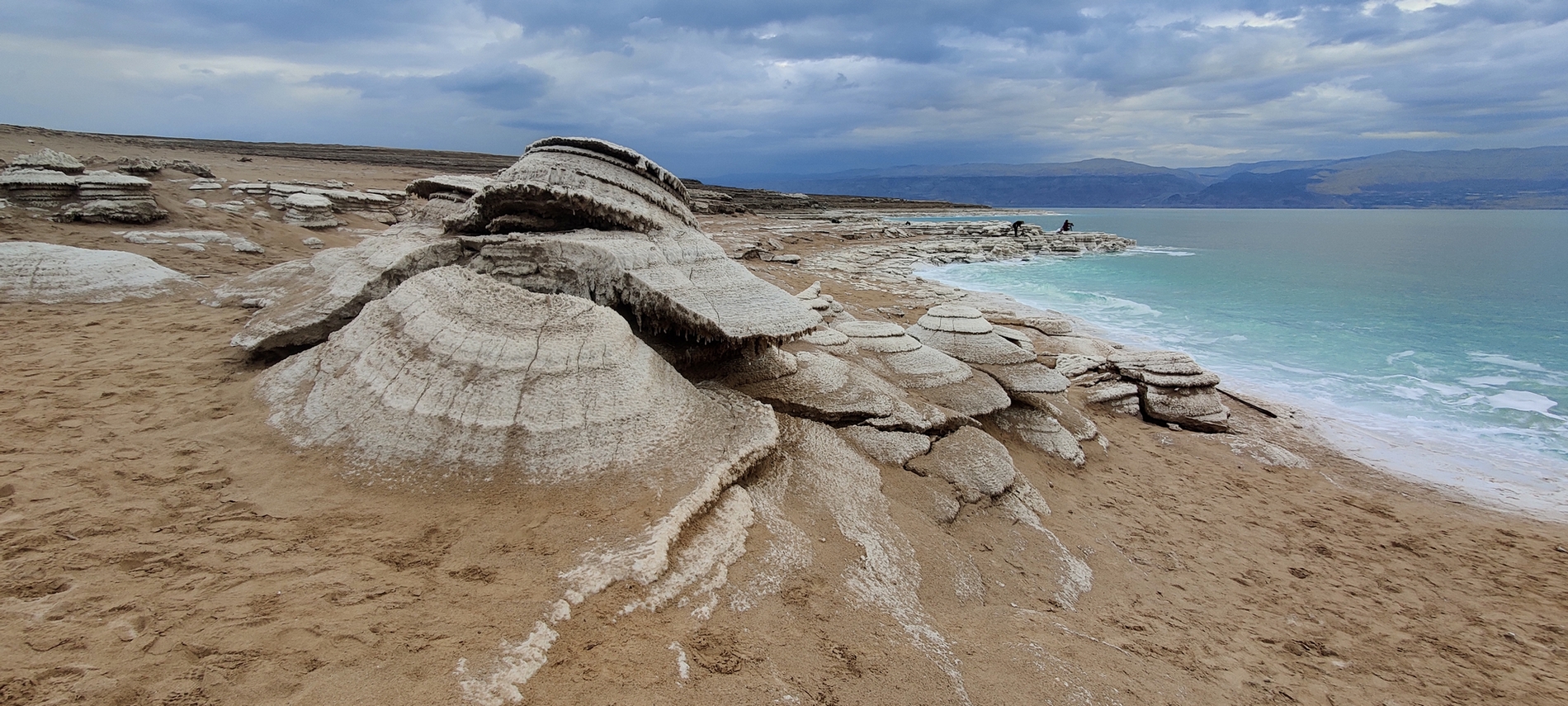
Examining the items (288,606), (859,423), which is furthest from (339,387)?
(859,423)

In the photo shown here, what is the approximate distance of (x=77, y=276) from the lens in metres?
6.83

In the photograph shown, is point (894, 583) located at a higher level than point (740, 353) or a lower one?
lower

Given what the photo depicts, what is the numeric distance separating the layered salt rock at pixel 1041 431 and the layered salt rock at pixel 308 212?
632 inches

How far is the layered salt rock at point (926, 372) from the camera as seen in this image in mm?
6227

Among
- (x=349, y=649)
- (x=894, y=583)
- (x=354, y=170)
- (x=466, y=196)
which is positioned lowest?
(x=894, y=583)

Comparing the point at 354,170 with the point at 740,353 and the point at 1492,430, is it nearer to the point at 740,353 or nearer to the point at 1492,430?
the point at 740,353

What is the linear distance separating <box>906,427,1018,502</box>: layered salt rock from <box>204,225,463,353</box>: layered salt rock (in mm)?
4606

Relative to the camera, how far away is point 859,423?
530cm

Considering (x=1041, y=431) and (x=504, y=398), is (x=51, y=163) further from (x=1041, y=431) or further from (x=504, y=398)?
(x=1041, y=431)

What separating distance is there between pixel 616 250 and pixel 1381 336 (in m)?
17.6

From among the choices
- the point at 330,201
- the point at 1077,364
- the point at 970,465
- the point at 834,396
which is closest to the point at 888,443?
the point at 834,396

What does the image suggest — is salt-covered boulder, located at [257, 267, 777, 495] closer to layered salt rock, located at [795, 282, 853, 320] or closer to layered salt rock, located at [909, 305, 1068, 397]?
layered salt rock, located at [909, 305, 1068, 397]

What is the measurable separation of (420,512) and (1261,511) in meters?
7.46

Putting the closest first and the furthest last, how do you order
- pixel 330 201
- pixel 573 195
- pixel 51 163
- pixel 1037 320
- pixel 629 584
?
pixel 629 584
pixel 573 195
pixel 51 163
pixel 1037 320
pixel 330 201
